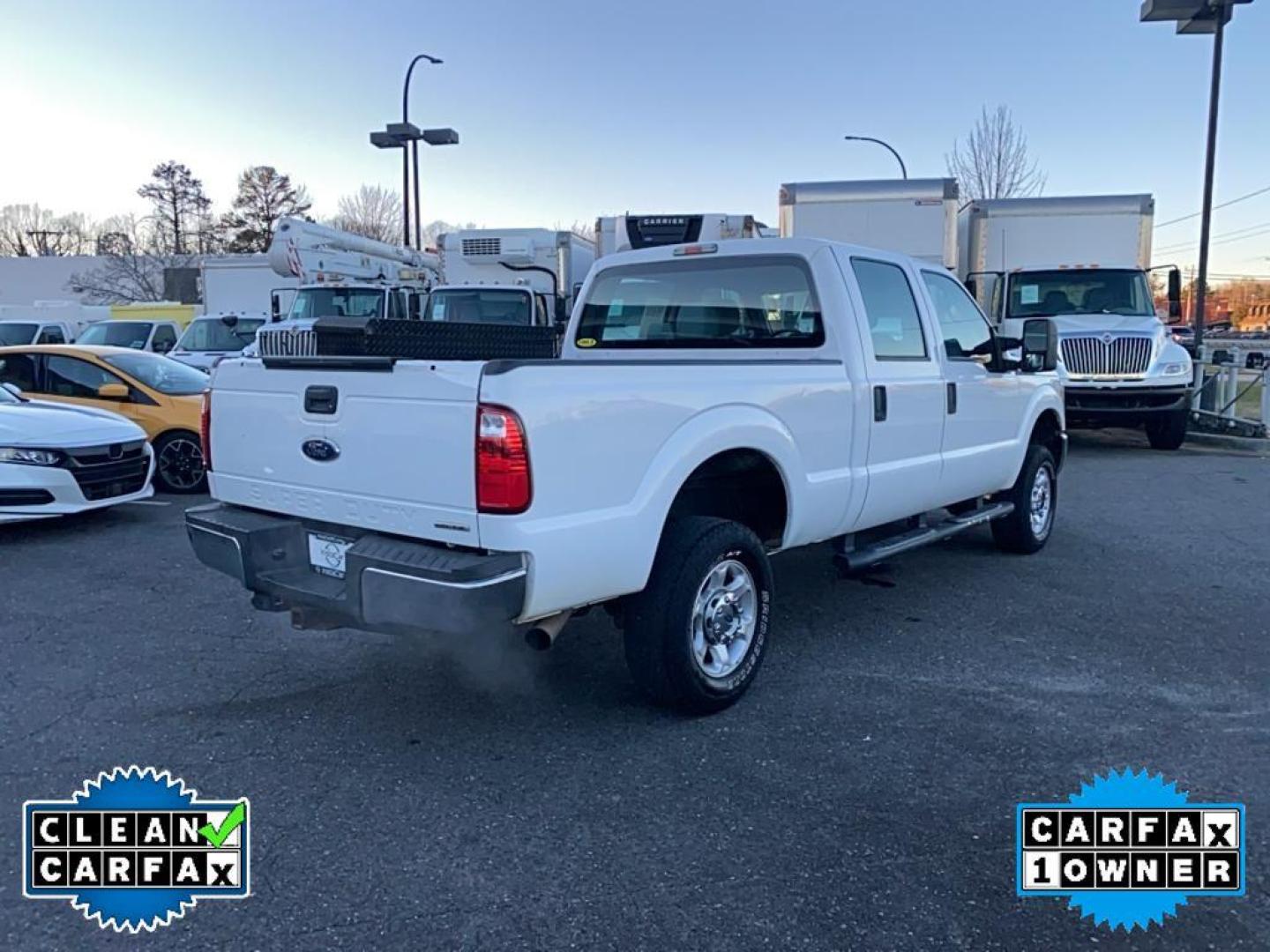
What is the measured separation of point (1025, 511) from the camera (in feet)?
23.2

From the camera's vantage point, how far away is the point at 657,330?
5562mm

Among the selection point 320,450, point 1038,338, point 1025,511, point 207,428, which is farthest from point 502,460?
point 1025,511

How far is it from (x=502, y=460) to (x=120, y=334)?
893 inches

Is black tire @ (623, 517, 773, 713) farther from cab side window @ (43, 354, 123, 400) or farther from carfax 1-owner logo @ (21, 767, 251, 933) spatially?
cab side window @ (43, 354, 123, 400)

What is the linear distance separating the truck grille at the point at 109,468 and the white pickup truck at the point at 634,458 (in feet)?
13.4

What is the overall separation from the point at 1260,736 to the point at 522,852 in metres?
3.06

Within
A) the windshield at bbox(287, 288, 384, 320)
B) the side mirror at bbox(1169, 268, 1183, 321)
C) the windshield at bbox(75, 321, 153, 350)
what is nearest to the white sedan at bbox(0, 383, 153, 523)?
the windshield at bbox(287, 288, 384, 320)

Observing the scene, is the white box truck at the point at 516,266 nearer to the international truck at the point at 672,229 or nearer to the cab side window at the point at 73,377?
the international truck at the point at 672,229

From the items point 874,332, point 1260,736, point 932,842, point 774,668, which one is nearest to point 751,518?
point 774,668

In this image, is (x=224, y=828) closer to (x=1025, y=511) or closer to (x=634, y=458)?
(x=634, y=458)

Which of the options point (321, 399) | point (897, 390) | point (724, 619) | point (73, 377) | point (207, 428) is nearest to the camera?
point (321, 399)

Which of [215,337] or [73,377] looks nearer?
[73,377]

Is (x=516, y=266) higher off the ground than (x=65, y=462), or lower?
higher

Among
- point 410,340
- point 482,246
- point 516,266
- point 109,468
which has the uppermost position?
point 482,246
